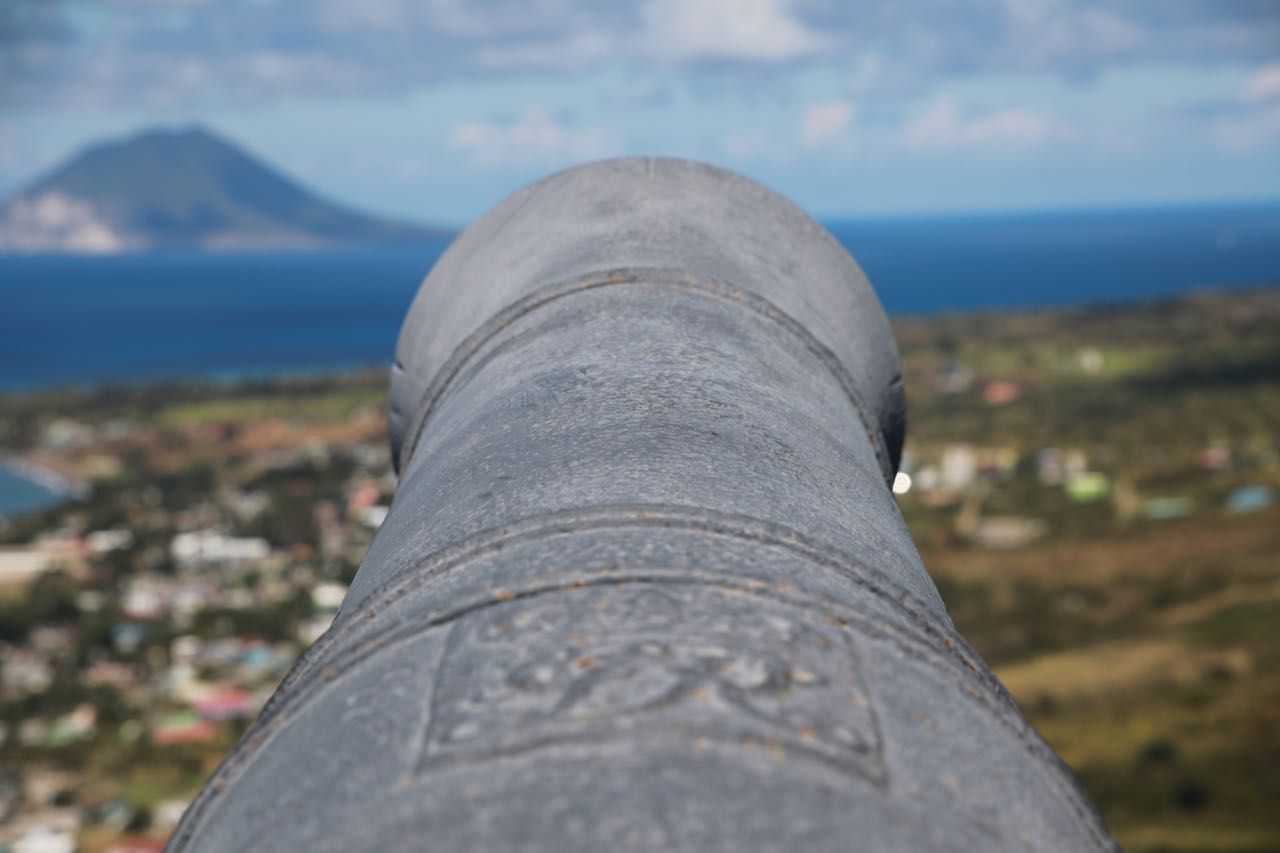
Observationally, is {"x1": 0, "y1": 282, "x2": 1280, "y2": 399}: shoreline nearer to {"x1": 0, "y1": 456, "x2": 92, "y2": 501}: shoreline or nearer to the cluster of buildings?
{"x1": 0, "y1": 456, "x2": 92, "y2": 501}: shoreline

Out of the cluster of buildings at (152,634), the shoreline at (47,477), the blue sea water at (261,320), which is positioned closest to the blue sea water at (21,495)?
the shoreline at (47,477)

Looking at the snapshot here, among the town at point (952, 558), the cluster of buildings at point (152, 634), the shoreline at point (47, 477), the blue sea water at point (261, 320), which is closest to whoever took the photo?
the town at point (952, 558)

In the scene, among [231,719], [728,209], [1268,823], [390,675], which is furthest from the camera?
[231,719]

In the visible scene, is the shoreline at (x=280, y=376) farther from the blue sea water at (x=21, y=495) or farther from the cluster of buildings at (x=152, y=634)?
the cluster of buildings at (x=152, y=634)

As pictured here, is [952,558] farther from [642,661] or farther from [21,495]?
[21,495]

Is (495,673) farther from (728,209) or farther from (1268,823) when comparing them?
(1268,823)

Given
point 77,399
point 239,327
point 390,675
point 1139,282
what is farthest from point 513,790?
→ point 1139,282

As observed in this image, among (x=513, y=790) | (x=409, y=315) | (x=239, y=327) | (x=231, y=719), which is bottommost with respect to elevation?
(x=513, y=790)

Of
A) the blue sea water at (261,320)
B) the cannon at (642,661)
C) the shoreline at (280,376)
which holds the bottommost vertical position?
the cannon at (642,661)
